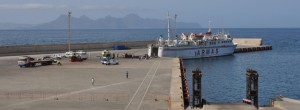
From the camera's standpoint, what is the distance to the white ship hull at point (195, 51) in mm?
99500

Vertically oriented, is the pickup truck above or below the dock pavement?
above

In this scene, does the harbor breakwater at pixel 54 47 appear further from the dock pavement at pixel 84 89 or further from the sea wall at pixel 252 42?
the sea wall at pixel 252 42

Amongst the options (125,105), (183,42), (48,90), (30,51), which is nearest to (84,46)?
(30,51)

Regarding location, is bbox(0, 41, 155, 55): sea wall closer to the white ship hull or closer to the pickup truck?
the white ship hull

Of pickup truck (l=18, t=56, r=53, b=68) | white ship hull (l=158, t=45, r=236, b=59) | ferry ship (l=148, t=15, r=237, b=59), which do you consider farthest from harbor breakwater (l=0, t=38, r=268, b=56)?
pickup truck (l=18, t=56, r=53, b=68)

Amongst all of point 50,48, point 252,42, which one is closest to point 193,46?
point 50,48

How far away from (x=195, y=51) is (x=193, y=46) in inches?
64.3

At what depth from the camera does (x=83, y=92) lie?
42.9 meters

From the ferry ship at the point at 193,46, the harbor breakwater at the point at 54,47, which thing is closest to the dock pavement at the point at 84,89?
the ferry ship at the point at 193,46

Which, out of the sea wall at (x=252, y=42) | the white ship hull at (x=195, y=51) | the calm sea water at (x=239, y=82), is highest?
the sea wall at (x=252, y=42)

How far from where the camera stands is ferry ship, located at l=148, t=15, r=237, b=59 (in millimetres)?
99625

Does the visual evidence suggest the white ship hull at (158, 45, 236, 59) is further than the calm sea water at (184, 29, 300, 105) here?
Yes

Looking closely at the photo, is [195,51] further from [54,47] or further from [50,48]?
[50,48]

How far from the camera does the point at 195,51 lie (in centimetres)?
10956
